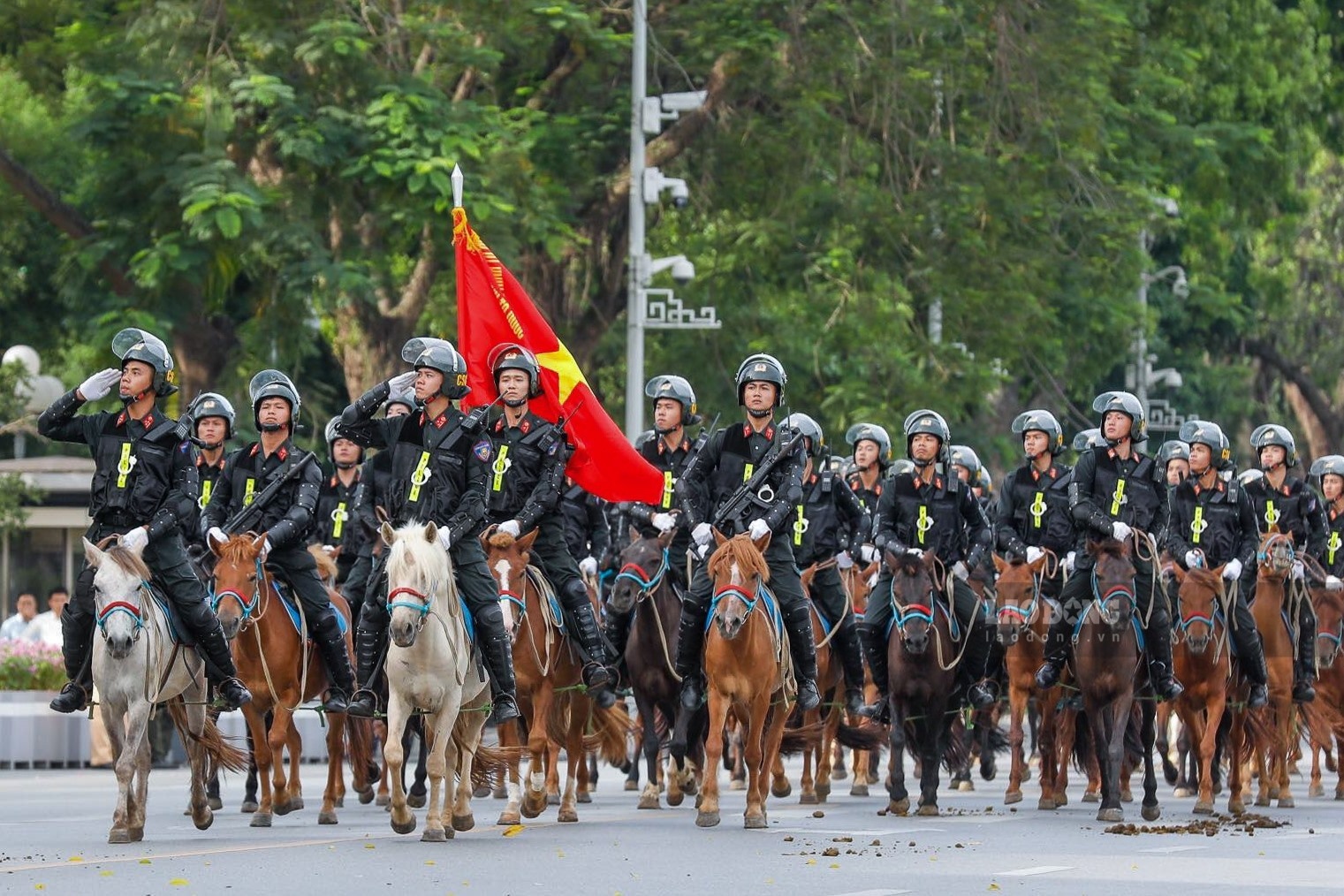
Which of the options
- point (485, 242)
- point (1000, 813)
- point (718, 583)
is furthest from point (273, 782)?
point (485, 242)

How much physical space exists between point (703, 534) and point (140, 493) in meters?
3.58

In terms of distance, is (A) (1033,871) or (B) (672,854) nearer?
(A) (1033,871)

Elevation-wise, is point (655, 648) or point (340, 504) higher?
point (340, 504)

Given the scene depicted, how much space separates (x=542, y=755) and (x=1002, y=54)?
1826 centimetres

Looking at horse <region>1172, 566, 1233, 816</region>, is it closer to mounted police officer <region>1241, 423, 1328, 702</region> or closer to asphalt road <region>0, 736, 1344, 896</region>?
asphalt road <region>0, 736, 1344, 896</region>

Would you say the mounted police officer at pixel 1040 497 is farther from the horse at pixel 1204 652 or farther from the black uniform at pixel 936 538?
the horse at pixel 1204 652

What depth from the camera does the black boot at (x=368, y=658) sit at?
15.6 m

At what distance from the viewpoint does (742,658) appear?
16.9 metres

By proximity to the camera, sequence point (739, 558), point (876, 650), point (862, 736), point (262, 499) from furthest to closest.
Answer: point (862, 736) < point (876, 650) < point (262, 499) < point (739, 558)

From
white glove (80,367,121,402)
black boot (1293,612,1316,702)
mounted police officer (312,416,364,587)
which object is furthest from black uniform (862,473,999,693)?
white glove (80,367,121,402)

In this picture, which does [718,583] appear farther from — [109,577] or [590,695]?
[109,577]

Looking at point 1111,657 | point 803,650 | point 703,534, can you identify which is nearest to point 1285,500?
point 1111,657

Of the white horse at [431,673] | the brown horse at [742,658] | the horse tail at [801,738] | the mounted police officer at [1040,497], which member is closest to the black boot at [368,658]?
the white horse at [431,673]

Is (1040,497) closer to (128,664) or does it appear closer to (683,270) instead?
(128,664)
